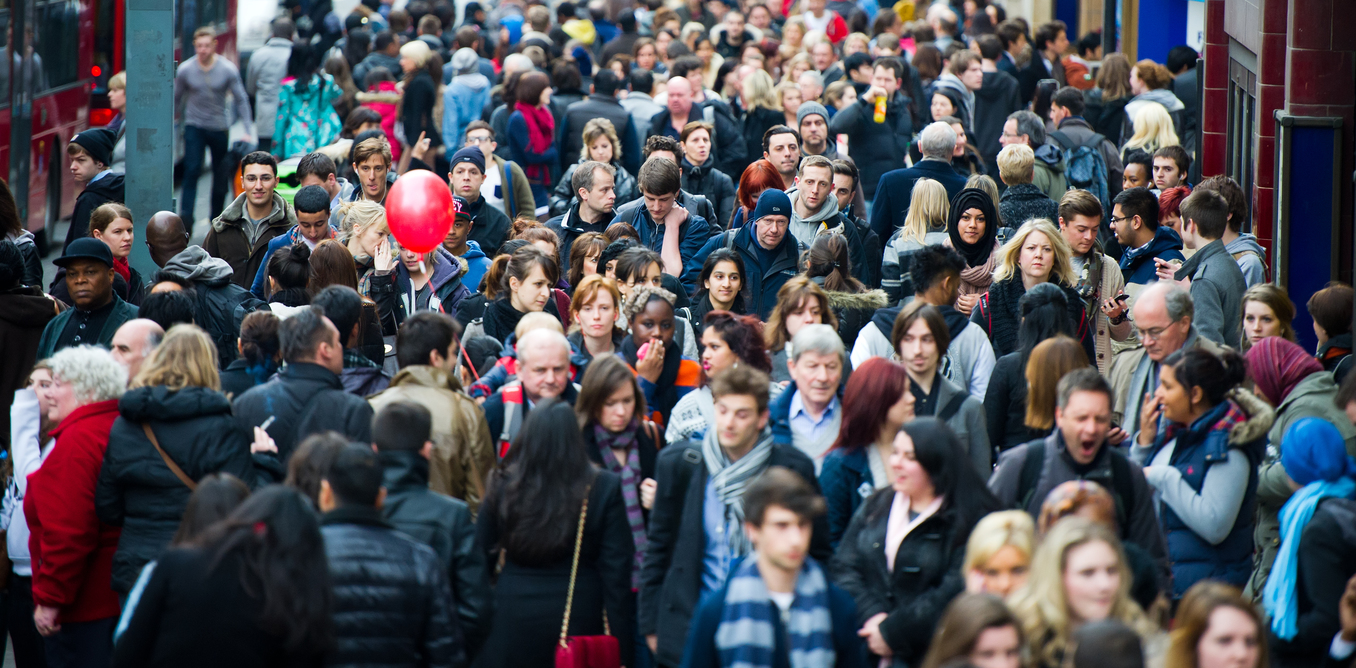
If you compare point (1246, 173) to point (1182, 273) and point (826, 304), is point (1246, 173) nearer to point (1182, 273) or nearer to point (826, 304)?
point (1182, 273)

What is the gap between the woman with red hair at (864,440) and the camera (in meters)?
5.71

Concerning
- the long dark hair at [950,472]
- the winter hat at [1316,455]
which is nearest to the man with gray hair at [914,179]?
the winter hat at [1316,455]

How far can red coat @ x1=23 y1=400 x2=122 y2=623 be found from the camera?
5926 millimetres

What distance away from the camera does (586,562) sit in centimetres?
559

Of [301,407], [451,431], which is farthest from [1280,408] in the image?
[301,407]

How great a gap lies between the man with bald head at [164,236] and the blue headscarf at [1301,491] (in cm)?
650

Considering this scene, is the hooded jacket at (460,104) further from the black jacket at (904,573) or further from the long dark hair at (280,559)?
the long dark hair at (280,559)

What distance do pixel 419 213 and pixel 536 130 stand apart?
5.11 meters

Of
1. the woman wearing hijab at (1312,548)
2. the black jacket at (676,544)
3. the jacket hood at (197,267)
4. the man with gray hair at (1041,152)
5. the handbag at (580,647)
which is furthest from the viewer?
the man with gray hair at (1041,152)

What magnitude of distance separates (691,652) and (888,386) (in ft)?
4.79

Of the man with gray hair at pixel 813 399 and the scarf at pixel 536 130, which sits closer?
the man with gray hair at pixel 813 399

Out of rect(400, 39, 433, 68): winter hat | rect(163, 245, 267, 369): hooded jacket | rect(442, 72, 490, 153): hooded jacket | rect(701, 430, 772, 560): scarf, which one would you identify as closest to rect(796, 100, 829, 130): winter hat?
rect(442, 72, 490, 153): hooded jacket

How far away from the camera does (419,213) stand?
→ 8711 mm

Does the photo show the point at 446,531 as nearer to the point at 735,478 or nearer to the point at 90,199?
the point at 735,478
